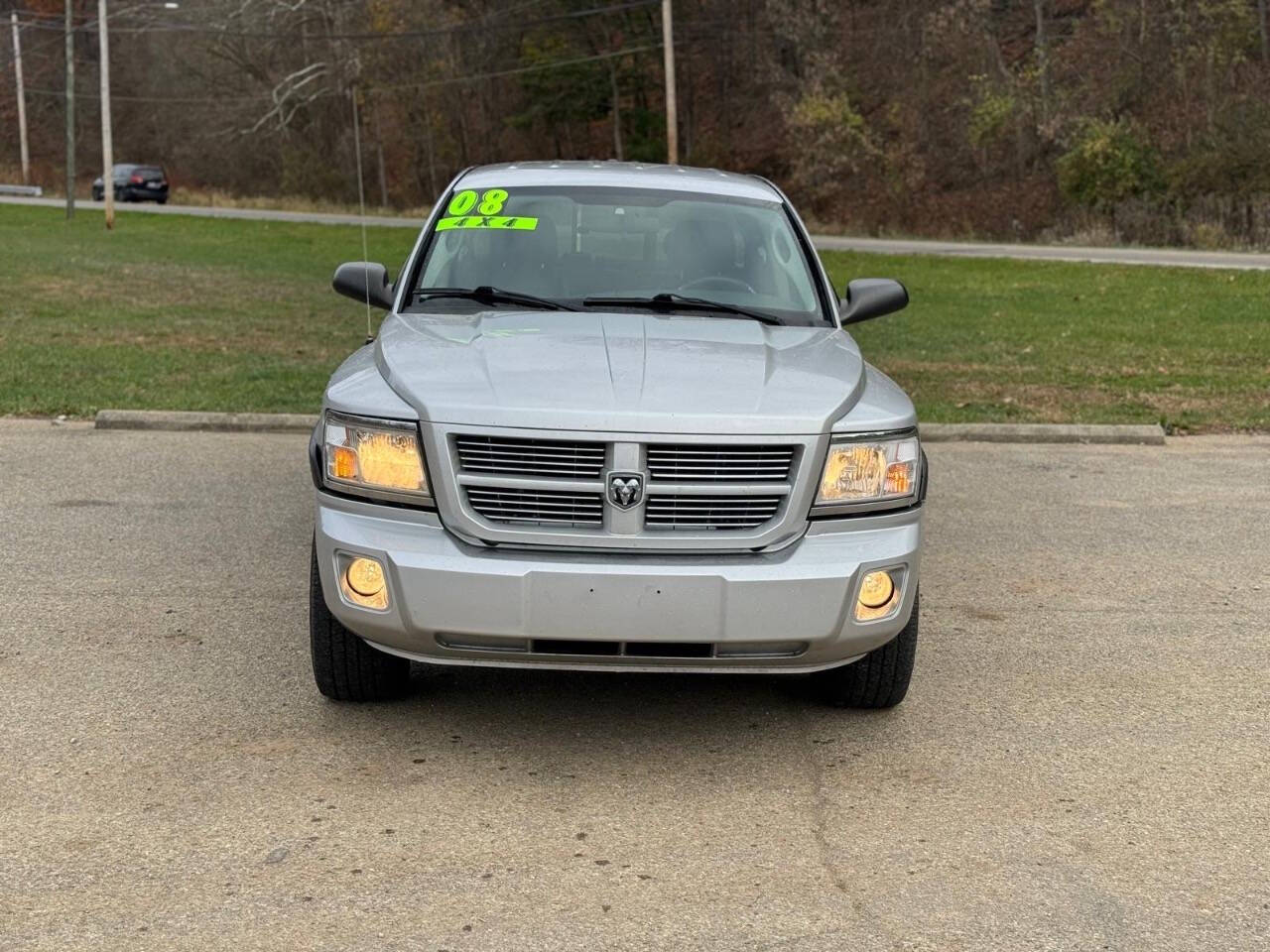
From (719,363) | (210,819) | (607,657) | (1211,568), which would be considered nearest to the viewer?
(210,819)

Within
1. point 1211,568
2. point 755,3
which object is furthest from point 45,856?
point 755,3

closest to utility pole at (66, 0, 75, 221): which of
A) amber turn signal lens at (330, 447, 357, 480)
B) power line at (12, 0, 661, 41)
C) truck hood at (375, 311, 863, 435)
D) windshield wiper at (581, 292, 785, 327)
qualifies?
power line at (12, 0, 661, 41)

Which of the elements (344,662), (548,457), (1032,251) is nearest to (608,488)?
(548,457)

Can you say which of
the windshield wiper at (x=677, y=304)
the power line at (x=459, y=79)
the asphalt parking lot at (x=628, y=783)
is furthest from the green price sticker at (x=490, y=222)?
the power line at (x=459, y=79)

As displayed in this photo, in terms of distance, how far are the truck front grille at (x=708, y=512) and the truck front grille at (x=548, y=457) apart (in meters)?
0.20

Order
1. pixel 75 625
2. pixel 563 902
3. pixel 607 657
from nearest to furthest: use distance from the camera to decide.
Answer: pixel 563 902 → pixel 607 657 → pixel 75 625

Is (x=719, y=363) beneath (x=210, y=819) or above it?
above

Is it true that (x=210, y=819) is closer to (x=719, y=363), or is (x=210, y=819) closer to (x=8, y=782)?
(x=8, y=782)

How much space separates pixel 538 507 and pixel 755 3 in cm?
5978

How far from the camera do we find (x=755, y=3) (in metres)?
61.3

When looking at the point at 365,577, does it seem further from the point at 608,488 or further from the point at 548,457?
the point at 608,488

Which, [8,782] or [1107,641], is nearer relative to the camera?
[8,782]

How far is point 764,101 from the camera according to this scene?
200 ft

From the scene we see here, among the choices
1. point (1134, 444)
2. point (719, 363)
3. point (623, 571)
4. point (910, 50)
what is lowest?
point (1134, 444)
